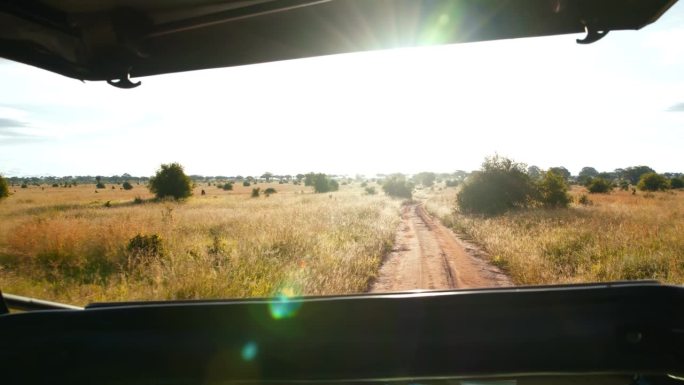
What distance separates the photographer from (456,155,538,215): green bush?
29594 millimetres

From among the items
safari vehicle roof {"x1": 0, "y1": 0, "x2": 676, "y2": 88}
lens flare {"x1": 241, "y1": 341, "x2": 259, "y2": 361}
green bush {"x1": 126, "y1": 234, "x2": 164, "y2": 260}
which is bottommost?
green bush {"x1": 126, "y1": 234, "x2": 164, "y2": 260}

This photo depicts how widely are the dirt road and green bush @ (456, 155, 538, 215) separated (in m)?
14.1

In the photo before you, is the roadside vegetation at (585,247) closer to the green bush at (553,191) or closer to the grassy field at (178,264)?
the grassy field at (178,264)

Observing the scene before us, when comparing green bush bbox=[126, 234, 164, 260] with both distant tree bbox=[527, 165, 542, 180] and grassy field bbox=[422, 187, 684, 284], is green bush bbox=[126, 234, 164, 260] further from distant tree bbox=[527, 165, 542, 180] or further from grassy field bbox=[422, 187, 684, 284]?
distant tree bbox=[527, 165, 542, 180]

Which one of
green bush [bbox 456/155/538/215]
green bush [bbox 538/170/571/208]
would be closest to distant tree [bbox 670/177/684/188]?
green bush [bbox 538/170/571/208]

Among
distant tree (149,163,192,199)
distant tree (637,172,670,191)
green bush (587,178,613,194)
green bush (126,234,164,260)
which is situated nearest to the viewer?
green bush (126,234,164,260)

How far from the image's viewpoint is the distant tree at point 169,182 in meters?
40.2

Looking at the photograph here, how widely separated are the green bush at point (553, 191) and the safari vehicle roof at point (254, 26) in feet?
101

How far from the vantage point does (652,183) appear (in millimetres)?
49250

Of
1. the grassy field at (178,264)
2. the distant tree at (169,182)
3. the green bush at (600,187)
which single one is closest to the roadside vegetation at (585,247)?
the grassy field at (178,264)

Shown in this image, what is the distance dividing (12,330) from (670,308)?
7.20ft

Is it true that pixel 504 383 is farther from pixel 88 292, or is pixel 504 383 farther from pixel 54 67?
pixel 88 292

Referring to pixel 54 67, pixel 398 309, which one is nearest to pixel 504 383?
pixel 398 309

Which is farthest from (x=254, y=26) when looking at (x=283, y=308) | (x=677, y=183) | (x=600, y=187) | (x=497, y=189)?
(x=677, y=183)
